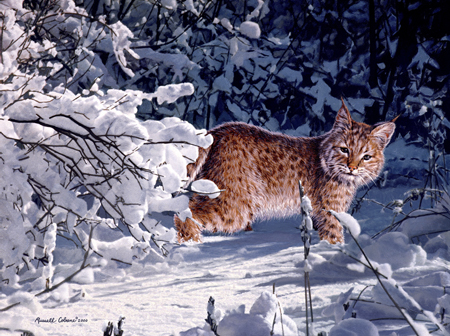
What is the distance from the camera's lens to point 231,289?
2193 mm

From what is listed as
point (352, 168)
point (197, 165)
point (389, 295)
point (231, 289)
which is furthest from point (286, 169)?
point (389, 295)

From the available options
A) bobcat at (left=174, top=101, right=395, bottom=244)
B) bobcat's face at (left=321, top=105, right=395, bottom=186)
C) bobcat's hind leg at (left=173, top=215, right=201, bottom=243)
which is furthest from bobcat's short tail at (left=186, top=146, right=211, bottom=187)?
bobcat's face at (left=321, top=105, right=395, bottom=186)

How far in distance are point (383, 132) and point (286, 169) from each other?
2.75ft

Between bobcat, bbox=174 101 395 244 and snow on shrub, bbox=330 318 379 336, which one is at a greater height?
bobcat, bbox=174 101 395 244

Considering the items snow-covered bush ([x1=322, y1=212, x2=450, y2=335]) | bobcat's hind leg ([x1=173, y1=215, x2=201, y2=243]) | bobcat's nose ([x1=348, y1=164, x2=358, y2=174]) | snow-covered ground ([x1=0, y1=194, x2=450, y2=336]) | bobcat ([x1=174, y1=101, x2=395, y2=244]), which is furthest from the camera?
bobcat's nose ([x1=348, y1=164, x2=358, y2=174])

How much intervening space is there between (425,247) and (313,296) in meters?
1.12

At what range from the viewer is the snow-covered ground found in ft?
5.42

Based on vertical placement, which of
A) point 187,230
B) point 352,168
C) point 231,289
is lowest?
point 231,289

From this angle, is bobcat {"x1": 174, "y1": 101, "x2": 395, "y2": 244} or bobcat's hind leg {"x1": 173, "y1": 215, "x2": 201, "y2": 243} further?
bobcat {"x1": 174, "y1": 101, "x2": 395, "y2": 244}

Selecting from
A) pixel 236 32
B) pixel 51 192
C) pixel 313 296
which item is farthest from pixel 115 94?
pixel 236 32

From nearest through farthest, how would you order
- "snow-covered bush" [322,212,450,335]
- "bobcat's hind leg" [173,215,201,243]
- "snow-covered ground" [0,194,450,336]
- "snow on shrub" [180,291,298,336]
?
"snow-covered bush" [322,212,450,335] → "snow on shrub" [180,291,298,336] → "snow-covered ground" [0,194,450,336] → "bobcat's hind leg" [173,215,201,243]
